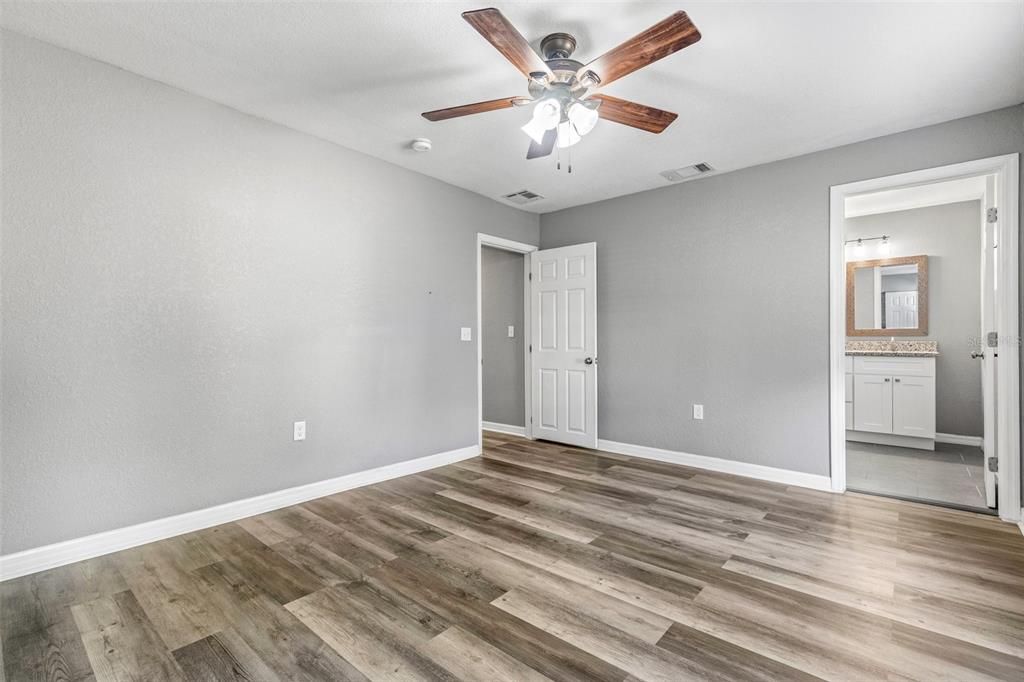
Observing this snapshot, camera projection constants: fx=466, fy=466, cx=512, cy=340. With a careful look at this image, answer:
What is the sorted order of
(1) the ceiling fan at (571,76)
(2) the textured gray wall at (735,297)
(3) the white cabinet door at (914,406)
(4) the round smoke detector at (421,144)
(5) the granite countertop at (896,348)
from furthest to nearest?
(5) the granite countertop at (896,348) → (3) the white cabinet door at (914,406) → (2) the textured gray wall at (735,297) → (4) the round smoke detector at (421,144) → (1) the ceiling fan at (571,76)

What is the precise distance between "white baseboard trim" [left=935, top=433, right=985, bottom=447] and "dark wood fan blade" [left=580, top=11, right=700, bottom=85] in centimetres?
571

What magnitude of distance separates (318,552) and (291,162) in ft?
8.35

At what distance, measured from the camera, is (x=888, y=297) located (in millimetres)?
5484

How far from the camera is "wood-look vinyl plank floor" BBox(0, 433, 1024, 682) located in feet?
5.37

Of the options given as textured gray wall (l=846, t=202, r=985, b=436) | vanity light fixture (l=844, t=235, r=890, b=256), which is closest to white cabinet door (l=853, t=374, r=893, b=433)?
textured gray wall (l=846, t=202, r=985, b=436)

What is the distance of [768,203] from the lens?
3842 mm

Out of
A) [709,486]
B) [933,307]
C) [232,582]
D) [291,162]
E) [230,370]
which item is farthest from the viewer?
[933,307]

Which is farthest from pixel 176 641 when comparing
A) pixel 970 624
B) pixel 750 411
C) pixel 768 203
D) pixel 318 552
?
pixel 768 203

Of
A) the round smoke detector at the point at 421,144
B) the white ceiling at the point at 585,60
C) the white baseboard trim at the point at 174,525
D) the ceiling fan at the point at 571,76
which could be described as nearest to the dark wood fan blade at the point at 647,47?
the ceiling fan at the point at 571,76

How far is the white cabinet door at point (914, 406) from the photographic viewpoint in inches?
189

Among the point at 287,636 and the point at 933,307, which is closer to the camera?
the point at 287,636

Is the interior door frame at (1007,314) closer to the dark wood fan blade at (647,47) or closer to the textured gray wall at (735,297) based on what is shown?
the textured gray wall at (735,297)

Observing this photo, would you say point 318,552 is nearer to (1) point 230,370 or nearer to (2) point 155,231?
(1) point 230,370

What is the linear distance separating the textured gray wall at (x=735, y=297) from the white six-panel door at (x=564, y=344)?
0.15 meters
